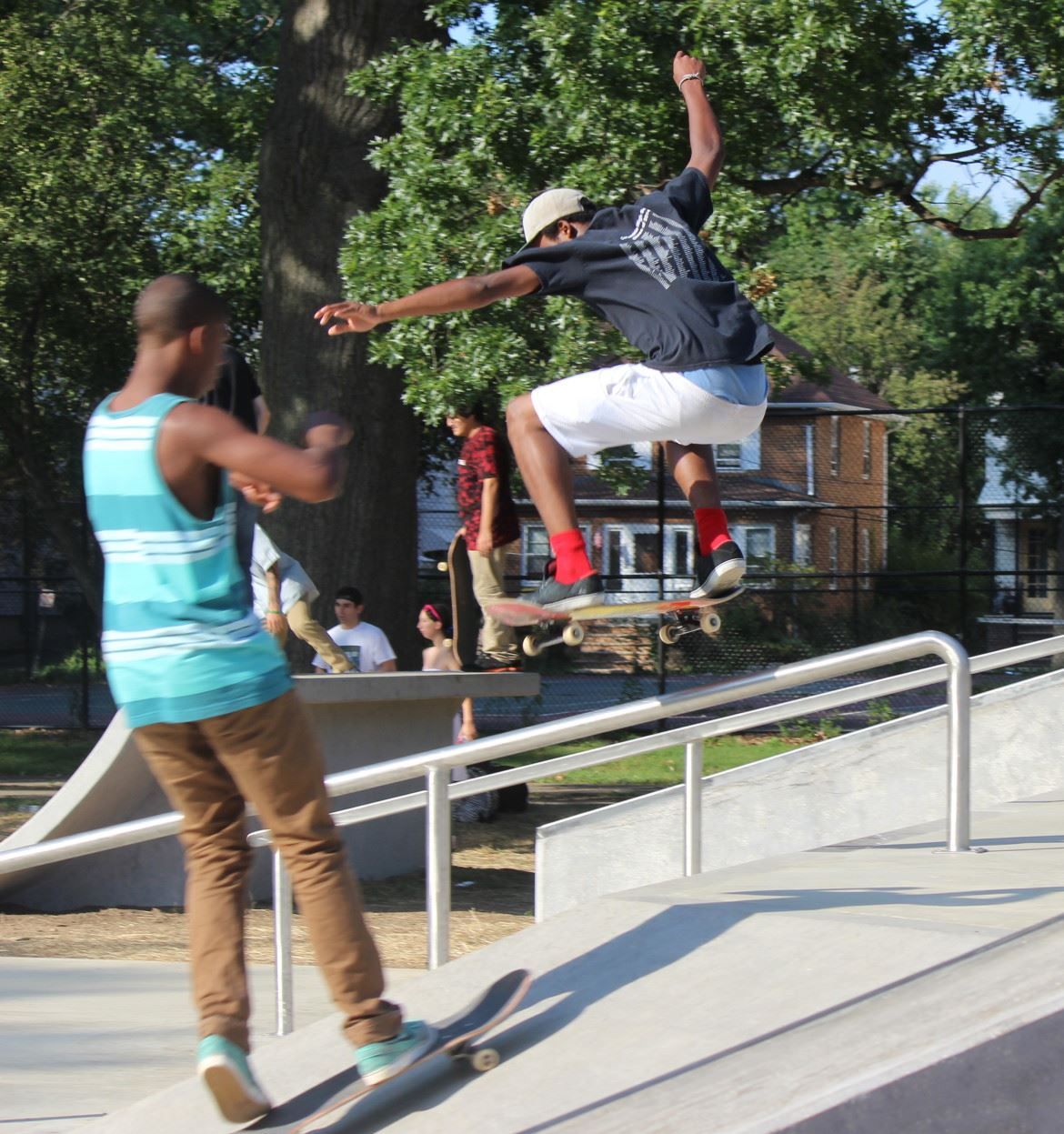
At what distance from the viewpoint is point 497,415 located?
13.5 meters

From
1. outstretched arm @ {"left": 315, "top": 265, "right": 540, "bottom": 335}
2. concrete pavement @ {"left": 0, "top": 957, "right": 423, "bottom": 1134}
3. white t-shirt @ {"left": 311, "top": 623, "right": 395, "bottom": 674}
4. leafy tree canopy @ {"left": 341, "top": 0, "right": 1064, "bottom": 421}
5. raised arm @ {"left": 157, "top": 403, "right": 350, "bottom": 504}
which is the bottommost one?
concrete pavement @ {"left": 0, "top": 957, "right": 423, "bottom": 1134}

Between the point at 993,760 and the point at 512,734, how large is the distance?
400 centimetres

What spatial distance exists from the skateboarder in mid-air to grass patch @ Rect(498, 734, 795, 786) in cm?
909

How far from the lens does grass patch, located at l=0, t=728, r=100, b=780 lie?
1591 cm

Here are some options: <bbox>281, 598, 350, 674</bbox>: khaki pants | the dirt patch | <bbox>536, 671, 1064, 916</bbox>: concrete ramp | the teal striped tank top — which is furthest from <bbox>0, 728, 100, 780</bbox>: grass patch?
the teal striped tank top

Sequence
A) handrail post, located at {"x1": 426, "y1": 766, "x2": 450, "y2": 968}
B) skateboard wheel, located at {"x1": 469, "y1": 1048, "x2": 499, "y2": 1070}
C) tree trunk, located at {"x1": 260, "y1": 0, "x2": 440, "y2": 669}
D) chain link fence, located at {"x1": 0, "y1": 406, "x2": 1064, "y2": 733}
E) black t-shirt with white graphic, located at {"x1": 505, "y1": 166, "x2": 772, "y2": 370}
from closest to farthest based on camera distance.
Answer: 1. skateboard wheel, located at {"x1": 469, "y1": 1048, "x2": 499, "y2": 1070}
2. handrail post, located at {"x1": 426, "y1": 766, "x2": 450, "y2": 968}
3. black t-shirt with white graphic, located at {"x1": 505, "y1": 166, "x2": 772, "y2": 370}
4. tree trunk, located at {"x1": 260, "y1": 0, "x2": 440, "y2": 669}
5. chain link fence, located at {"x1": 0, "y1": 406, "x2": 1064, "y2": 733}

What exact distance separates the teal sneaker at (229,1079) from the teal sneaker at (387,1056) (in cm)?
25

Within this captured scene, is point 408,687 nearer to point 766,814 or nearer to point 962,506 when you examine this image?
point 766,814

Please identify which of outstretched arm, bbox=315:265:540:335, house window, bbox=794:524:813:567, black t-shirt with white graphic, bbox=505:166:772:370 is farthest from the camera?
house window, bbox=794:524:813:567

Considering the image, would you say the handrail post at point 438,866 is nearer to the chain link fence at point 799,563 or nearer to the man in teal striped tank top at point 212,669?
the man in teal striped tank top at point 212,669

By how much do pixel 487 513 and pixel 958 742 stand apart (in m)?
3.29

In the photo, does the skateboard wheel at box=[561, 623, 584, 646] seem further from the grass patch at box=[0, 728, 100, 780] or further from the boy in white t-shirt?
the grass patch at box=[0, 728, 100, 780]

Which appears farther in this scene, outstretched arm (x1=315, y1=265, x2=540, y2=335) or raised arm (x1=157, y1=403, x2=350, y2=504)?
outstretched arm (x1=315, y1=265, x2=540, y2=335)

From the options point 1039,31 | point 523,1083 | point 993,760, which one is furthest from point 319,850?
point 1039,31
